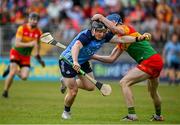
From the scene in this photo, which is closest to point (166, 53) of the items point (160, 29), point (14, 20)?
point (160, 29)

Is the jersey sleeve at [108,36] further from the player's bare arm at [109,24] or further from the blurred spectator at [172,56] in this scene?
the blurred spectator at [172,56]

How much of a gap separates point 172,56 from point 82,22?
4954mm

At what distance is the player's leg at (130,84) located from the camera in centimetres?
1580

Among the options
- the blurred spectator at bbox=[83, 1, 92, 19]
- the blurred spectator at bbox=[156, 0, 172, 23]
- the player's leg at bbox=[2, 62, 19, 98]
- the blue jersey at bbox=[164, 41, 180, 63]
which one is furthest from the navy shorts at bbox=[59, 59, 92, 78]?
the blurred spectator at bbox=[83, 1, 92, 19]

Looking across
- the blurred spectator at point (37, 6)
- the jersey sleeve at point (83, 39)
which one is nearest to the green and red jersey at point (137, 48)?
the jersey sleeve at point (83, 39)

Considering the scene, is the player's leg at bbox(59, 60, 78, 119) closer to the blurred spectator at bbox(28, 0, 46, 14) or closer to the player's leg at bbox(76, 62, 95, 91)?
the player's leg at bbox(76, 62, 95, 91)

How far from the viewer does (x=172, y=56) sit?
3284cm

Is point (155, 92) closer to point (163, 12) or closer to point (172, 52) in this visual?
point (172, 52)

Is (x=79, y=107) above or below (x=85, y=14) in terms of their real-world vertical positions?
above

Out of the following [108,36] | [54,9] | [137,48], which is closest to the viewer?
[108,36]

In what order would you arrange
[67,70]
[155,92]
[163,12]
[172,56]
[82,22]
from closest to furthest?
1. [67,70]
2. [155,92]
3. [172,56]
4. [163,12]
5. [82,22]

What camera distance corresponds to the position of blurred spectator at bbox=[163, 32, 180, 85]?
32719 mm

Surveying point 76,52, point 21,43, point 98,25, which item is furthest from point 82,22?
point 76,52

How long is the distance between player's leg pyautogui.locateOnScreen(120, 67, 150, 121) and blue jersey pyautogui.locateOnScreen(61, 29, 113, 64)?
100cm
